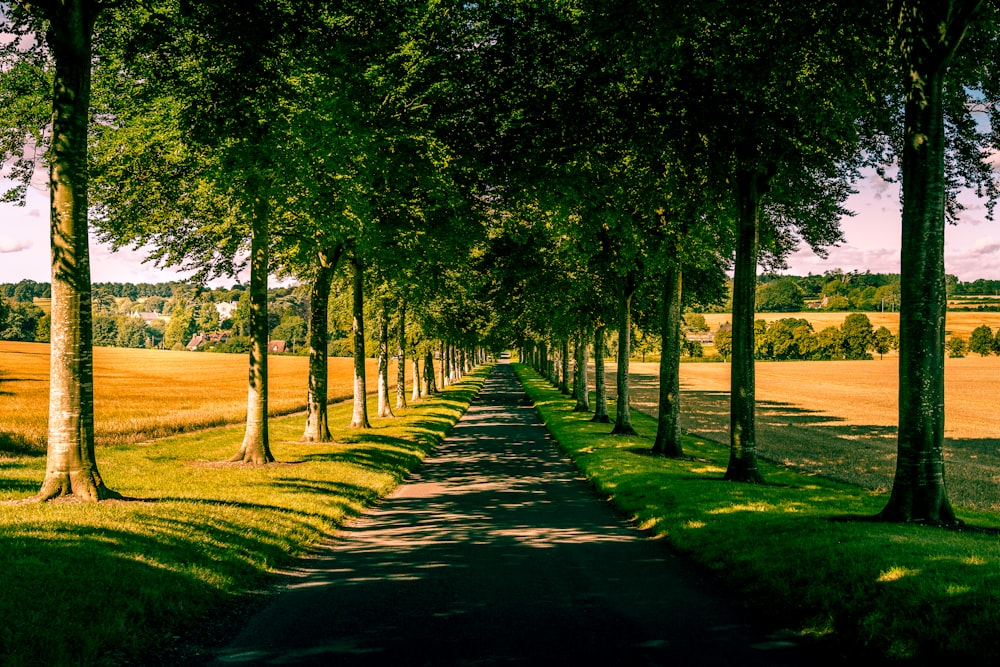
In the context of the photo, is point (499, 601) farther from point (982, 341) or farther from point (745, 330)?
point (982, 341)

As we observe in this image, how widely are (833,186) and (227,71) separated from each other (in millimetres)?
14331

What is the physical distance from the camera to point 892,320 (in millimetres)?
159125

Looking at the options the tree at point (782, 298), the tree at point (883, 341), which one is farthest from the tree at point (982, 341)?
the tree at point (782, 298)

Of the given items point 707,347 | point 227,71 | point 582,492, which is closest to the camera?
point 227,71

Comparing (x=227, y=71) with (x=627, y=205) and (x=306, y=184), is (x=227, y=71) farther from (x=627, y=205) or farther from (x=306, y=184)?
(x=627, y=205)

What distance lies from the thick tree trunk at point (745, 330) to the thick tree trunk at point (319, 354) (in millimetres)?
11932

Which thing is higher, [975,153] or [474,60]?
[474,60]

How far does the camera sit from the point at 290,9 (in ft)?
43.1

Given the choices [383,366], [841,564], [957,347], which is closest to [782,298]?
[957,347]

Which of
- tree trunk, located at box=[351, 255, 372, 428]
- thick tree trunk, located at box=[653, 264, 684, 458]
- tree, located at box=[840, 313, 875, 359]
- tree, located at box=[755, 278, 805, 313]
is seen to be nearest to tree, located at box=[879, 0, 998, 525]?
thick tree trunk, located at box=[653, 264, 684, 458]

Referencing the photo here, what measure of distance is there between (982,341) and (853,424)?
351 feet

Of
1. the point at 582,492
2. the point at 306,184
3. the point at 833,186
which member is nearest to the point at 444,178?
the point at 306,184

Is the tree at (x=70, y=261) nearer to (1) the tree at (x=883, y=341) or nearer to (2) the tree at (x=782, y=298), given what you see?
(1) the tree at (x=883, y=341)

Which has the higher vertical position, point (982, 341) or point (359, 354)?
point (359, 354)
